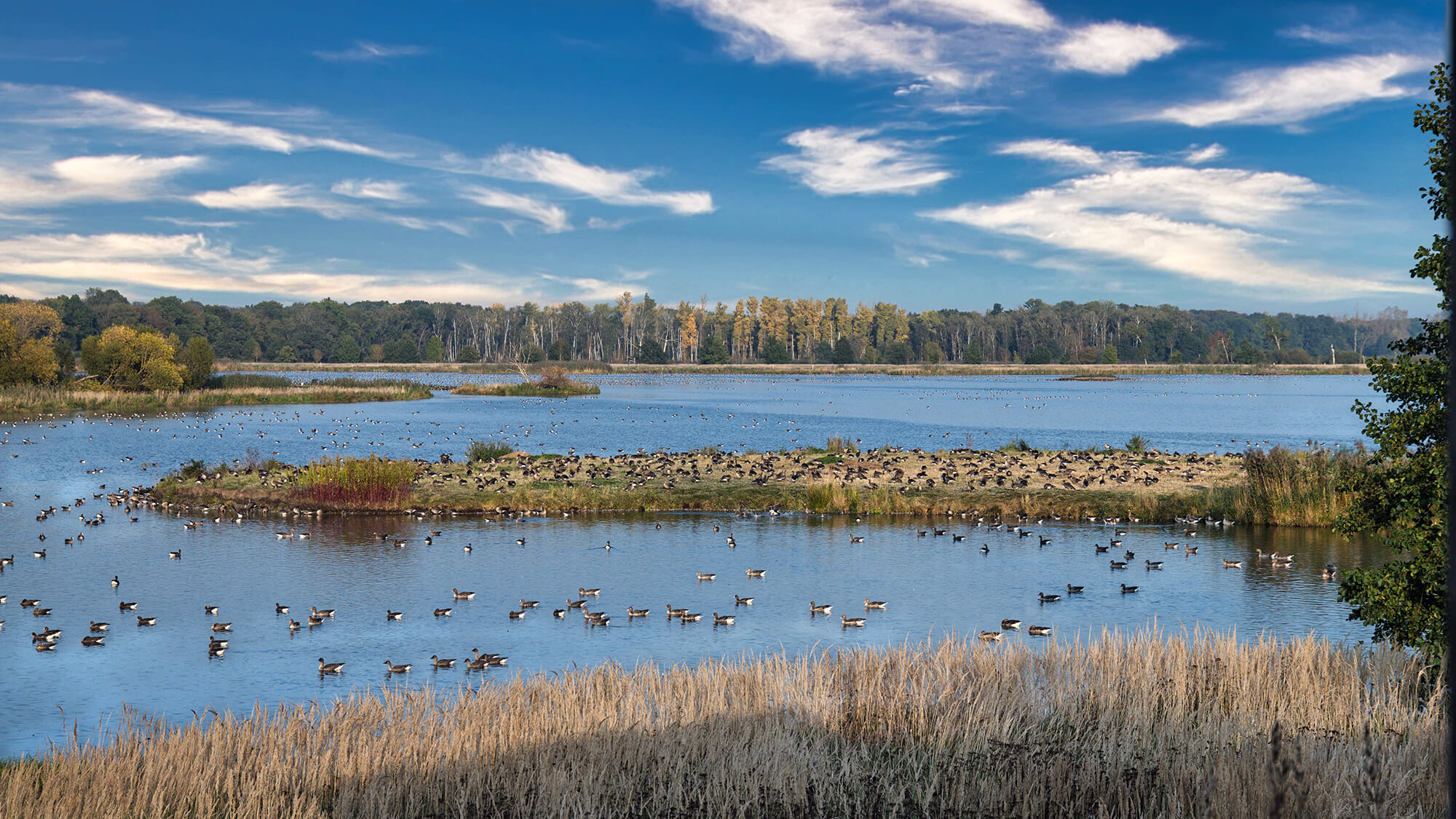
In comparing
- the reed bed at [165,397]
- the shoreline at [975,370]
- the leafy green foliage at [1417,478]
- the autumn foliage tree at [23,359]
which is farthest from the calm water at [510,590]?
the shoreline at [975,370]

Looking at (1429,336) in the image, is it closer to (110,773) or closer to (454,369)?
(110,773)

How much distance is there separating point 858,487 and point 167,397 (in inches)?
2923

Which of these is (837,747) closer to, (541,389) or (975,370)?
(541,389)

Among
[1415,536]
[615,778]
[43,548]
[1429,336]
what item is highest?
[1429,336]

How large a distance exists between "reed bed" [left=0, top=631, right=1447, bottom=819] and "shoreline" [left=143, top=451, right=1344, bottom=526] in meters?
19.9

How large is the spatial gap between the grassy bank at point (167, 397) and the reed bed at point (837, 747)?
79.7 m

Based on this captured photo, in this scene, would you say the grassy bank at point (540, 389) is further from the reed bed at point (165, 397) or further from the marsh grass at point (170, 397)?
the reed bed at point (165, 397)

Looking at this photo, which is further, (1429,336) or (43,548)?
(43,548)

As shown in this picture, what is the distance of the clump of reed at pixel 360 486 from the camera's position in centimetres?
3391

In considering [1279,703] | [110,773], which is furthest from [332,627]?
[1279,703]

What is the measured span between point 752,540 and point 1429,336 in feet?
64.9

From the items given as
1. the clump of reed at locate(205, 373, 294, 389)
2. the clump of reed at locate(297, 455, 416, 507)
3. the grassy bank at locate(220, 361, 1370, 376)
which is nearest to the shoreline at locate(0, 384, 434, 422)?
the clump of reed at locate(205, 373, 294, 389)

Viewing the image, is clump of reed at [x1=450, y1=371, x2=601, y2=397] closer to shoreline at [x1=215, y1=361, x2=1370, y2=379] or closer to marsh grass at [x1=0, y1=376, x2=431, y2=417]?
marsh grass at [x1=0, y1=376, x2=431, y2=417]

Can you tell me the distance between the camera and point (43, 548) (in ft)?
90.5
